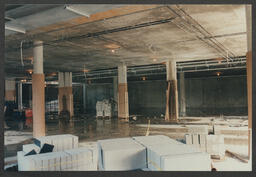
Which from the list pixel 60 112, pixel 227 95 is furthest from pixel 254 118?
pixel 227 95

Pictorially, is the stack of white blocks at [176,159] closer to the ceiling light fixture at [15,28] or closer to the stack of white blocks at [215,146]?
the stack of white blocks at [215,146]

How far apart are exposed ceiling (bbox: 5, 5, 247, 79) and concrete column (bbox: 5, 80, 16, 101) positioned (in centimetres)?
1684

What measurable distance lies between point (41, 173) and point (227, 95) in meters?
30.0

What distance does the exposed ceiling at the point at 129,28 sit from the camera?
877cm

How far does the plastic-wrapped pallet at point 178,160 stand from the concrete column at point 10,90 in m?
30.8

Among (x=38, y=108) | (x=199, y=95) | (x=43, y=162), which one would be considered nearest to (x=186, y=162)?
(x=43, y=162)

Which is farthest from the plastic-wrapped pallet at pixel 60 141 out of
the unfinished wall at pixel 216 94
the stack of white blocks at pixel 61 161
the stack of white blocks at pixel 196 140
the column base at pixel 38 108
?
the unfinished wall at pixel 216 94

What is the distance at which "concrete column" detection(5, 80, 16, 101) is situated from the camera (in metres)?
31.6

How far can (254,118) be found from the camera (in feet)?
23.2

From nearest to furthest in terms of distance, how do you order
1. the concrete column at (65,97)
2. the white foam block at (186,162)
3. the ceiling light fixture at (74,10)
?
the white foam block at (186,162), the ceiling light fixture at (74,10), the concrete column at (65,97)

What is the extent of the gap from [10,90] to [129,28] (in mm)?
26336

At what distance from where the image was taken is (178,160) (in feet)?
14.2

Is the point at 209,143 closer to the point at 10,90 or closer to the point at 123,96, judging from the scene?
the point at 123,96

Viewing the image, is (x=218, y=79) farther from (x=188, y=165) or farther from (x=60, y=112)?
(x=188, y=165)
